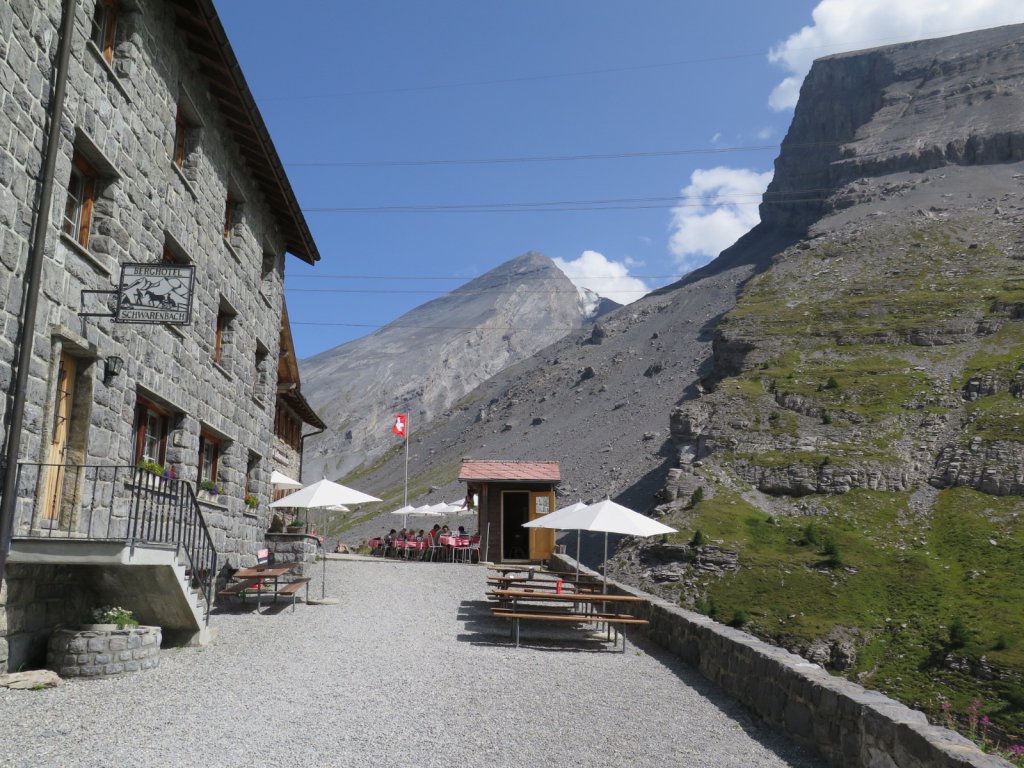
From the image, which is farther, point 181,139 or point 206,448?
point 206,448

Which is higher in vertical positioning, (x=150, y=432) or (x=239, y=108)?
(x=239, y=108)

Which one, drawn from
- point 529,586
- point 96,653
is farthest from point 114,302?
point 529,586

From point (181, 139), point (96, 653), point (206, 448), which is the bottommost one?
point (96, 653)

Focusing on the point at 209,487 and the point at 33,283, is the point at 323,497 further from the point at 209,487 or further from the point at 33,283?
the point at 33,283

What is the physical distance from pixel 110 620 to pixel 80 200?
4705 mm

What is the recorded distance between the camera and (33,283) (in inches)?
327

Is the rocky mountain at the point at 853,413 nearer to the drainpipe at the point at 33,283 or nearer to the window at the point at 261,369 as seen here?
the window at the point at 261,369

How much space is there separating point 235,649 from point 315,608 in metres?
4.70

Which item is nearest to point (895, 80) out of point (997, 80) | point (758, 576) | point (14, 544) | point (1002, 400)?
point (997, 80)

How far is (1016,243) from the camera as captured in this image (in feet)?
289

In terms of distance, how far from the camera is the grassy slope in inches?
1569

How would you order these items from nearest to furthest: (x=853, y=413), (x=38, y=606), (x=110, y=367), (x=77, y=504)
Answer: (x=38, y=606) < (x=77, y=504) < (x=110, y=367) < (x=853, y=413)

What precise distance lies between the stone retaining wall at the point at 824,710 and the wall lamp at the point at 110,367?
7.56 metres

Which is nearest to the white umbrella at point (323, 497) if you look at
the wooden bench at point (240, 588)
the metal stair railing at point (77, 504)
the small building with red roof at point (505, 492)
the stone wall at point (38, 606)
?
the wooden bench at point (240, 588)
